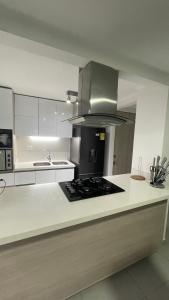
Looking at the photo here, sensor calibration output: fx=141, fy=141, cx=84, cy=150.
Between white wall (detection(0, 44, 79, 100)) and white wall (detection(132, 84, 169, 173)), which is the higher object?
white wall (detection(0, 44, 79, 100))

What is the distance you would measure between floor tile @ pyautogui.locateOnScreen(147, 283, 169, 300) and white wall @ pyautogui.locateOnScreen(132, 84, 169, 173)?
4.19ft

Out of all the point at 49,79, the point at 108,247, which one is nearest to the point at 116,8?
the point at 49,79

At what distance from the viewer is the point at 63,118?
127 inches

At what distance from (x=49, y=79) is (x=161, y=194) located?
6.69 feet

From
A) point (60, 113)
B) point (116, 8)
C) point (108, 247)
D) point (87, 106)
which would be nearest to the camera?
point (116, 8)

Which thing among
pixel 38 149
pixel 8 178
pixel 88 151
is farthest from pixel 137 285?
pixel 38 149

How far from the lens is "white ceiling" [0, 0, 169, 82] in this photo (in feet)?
3.00

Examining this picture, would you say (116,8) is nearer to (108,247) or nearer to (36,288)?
(108,247)

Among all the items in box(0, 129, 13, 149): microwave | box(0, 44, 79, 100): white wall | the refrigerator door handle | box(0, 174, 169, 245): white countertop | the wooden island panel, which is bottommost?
the wooden island panel

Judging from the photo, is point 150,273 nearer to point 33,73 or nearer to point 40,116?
point 33,73

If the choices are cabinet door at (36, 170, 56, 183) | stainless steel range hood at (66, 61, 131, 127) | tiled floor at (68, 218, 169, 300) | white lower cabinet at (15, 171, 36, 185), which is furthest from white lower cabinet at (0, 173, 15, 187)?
tiled floor at (68, 218, 169, 300)

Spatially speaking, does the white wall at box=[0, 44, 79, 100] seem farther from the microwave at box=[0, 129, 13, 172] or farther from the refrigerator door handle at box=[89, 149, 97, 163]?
the refrigerator door handle at box=[89, 149, 97, 163]

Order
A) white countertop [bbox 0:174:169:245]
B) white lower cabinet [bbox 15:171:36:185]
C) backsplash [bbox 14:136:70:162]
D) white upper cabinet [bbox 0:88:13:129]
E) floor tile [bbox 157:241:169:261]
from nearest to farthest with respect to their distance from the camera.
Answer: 1. white countertop [bbox 0:174:169:245]
2. floor tile [bbox 157:241:169:261]
3. white upper cabinet [bbox 0:88:13:129]
4. white lower cabinet [bbox 15:171:36:185]
5. backsplash [bbox 14:136:70:162]

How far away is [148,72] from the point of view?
1675 mm
